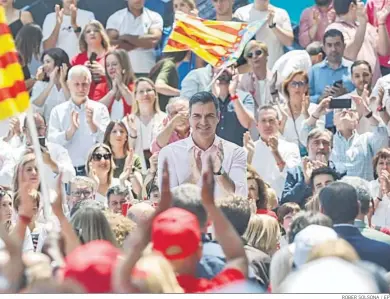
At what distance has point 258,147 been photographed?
12266mm

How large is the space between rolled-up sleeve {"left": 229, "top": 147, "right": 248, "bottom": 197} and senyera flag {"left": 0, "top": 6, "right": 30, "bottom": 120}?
207 cm

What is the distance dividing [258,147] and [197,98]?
6.90ft

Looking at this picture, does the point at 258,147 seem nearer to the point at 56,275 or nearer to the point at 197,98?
the point at 197,98

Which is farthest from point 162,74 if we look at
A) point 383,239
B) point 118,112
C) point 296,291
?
point 296,291

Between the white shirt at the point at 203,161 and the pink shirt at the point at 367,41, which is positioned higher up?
the pink shirt at the point at 367,41

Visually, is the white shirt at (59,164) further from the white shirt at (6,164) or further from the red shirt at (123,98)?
the red shirt at (123,98)

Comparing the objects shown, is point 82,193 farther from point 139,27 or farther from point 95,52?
point 139,27

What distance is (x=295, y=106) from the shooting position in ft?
42.4

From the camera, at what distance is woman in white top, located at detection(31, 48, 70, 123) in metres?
13.5

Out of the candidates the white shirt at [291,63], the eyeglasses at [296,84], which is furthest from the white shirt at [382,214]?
the white shirt at [291,63]

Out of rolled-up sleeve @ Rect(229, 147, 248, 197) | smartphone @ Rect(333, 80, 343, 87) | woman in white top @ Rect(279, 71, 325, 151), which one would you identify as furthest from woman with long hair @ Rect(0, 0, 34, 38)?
rolled-up sleeve @ Rect(229, 147, 248, 197)

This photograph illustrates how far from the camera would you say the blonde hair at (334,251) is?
605cm

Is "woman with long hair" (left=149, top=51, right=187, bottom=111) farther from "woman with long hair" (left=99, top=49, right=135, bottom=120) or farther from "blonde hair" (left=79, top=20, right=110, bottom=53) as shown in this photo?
"blonde hair" (left=79, top=20, right=110, bottom=53)

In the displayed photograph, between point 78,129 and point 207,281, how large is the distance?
6.39 m
